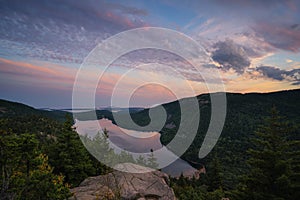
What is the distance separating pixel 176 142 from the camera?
104750mm

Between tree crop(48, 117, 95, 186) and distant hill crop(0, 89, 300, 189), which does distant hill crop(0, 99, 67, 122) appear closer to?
distant hill crop(0, 89, 300, 189)

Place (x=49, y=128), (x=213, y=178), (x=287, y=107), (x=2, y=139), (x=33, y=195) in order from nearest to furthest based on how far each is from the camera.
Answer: (x=33, y=195), (x=2, y=139), (x=213, y=178), (x=49, y=128), (x=287, y=107)

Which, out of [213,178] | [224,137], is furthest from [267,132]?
[224,137]

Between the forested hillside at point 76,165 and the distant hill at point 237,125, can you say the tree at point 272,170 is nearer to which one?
the forested hillside at point 76,165

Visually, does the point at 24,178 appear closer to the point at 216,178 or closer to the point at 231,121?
the point at 216,178

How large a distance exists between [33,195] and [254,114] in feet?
459

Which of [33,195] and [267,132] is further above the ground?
[267,132]

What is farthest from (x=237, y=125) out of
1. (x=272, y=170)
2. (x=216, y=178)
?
(x=272, y=170)

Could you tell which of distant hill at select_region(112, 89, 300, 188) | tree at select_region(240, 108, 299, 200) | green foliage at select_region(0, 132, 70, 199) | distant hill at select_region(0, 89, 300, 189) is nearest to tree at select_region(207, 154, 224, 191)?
distant hill at select_region(112, 89, 300, 188)

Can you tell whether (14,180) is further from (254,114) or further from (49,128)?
(254,114)

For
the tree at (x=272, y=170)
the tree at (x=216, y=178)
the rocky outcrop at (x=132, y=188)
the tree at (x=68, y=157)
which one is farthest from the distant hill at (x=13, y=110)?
the tree at (x=272, y=170)

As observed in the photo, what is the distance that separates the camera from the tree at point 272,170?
38.8 feet

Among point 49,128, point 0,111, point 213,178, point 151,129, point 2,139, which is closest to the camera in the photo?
point 2,139

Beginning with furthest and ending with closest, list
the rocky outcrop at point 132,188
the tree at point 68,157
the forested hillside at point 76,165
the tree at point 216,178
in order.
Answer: the tree at point 216,178 → the tree at point 68,157 → the rocky outcrop at point 132,188 → the forested hillside at point 76,165
